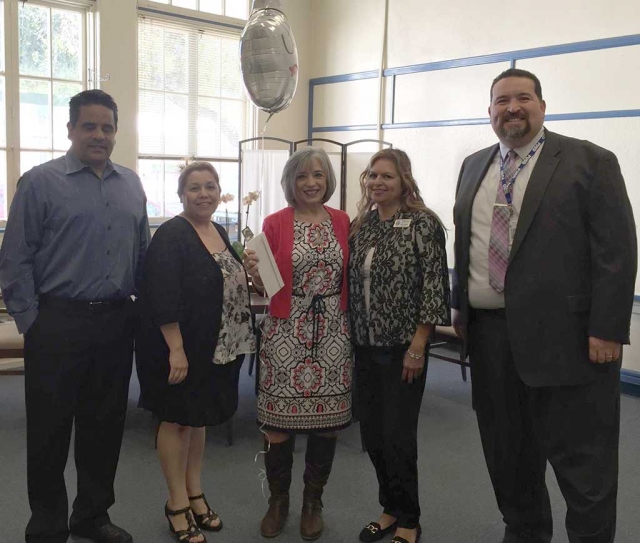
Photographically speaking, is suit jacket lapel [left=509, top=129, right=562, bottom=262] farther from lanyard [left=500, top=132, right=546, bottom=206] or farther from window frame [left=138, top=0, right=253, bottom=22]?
window frame [left=138, top=0, right=253, bottom=22]

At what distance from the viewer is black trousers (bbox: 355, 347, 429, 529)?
230 centimetres

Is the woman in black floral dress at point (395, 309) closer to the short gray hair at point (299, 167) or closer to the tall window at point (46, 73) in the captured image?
the short gray hair at point (299, 167)

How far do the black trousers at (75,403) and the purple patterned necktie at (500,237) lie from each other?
4.00 feet

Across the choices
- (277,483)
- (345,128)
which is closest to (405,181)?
(277,483)

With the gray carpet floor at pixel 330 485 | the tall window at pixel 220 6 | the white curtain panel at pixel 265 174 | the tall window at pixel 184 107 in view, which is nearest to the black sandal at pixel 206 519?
the gray carpet floor at pixel 330 485

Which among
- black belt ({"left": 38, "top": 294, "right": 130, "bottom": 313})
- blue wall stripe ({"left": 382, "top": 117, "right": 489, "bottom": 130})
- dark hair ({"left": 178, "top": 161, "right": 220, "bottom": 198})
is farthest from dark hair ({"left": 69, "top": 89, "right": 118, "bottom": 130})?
blue wall stripe ({"left": 382, "top": 117, "right": 489, "bottom": 130})

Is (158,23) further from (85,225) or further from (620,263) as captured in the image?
(620,263)

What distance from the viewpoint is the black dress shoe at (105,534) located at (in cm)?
241

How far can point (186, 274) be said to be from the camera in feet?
7.53

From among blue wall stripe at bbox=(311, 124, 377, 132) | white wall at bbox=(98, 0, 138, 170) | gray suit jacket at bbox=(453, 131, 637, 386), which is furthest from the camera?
blue wall stripe at bbox=(311, 124, 377, 132)

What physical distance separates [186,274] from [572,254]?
48.0 inches

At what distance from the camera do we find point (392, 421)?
2316mm

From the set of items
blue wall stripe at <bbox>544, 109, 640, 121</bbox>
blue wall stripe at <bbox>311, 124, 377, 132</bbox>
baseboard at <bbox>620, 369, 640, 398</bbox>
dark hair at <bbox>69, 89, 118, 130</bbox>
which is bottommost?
baseboard at <bbox>620, 369, 640, 398</bbox>

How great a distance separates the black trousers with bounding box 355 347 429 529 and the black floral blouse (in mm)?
87
